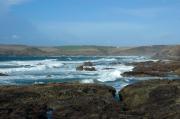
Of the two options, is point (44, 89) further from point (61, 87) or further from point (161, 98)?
point (161, 98)

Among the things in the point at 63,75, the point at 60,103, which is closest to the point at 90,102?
the point at 60,103

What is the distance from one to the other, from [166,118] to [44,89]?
31.3 ft

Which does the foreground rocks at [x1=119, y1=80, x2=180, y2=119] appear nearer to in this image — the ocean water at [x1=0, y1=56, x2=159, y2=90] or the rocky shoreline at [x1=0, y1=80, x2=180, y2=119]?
the rocky shoreline at [x1=0, y1=80, x2=180, y2=119]

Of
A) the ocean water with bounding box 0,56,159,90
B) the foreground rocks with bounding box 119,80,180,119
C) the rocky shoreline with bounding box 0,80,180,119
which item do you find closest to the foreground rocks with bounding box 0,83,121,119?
the rocky shoreline with bounding box 0,80,180,119

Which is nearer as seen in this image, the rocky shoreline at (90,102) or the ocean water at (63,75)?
the rocky shoreline at (90,102)

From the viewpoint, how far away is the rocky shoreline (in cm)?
1825

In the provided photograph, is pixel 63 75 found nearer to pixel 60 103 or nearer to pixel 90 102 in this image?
pixel 60 103

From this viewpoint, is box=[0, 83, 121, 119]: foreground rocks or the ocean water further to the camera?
the ocean water

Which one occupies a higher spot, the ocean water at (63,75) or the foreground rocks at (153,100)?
the foreground rocks at (153,100)

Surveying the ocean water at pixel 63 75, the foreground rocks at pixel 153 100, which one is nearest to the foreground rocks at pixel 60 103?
the foreground rocks at pixel 153 100

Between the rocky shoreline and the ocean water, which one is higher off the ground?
the rocky shoreline

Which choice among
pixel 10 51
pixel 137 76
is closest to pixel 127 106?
pixel 137 76

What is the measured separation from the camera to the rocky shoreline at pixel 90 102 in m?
18.2

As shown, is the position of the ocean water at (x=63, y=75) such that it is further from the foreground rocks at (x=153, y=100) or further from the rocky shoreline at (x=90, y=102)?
the foreground rocks at (x=153, y=100)
